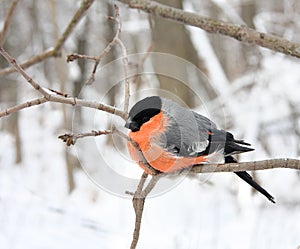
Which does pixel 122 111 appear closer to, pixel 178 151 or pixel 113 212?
pixel 178 151

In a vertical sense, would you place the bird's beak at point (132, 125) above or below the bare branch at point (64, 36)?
below

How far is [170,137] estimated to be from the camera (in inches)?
73.7

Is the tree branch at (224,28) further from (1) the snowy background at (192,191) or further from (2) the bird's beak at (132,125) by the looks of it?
(2) the bird's beak at (132,125)

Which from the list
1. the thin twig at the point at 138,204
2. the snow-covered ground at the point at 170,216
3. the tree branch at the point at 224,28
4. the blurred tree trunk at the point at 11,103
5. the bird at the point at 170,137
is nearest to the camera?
the thin twig at the point at 138,204

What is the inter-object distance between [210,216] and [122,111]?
405 centimetres

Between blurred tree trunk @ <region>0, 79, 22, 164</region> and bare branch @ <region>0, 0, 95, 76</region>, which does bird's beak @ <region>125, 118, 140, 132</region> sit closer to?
bare branch @ <region>0, 0, 95, 76</region>

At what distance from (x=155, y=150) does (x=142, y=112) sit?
0.18 m

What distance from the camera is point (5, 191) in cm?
554

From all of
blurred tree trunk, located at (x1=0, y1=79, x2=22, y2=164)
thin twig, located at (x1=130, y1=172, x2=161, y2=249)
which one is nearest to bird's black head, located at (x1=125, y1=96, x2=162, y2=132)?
thin twig, located at (x1=130, y1=172, x2=161, y2=249)

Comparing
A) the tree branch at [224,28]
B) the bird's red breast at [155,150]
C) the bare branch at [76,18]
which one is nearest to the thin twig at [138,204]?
the bird's red breast at [155,150]

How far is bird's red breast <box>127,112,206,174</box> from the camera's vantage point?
5.81 ft

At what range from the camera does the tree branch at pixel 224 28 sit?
2227 millimetres

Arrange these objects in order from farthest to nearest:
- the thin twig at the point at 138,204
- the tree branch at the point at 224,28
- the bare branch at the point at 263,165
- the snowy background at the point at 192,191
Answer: the snowy background at the point at 192,191, the tree branch at the point at 224,28, the thin twig at the point at 138,204, the bare branch at the point at 263,165

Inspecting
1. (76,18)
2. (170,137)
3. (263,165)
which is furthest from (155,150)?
(76,18)
